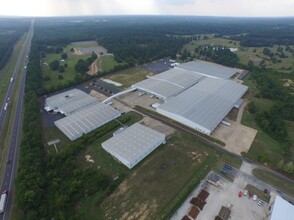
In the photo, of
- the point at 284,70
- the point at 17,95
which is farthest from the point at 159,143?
the point at 284,70

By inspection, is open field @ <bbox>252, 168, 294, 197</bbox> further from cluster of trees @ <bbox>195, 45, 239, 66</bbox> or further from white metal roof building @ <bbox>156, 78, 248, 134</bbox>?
cluster of trees @ <bbox>195, 45, 239, 66</bbox>

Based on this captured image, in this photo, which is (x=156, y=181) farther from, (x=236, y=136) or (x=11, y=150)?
(x=11, y=150)

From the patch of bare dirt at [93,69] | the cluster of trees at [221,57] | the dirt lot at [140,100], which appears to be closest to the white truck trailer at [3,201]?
the dirt lot at [140,100]

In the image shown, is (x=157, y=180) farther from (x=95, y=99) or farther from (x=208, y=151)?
(x=95, y=99)

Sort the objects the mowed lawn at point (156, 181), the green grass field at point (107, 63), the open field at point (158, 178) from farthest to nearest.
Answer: the green grass field at point (107, 63) < the open field at point (158, 178) < the mowed lawn at point (156, 181)

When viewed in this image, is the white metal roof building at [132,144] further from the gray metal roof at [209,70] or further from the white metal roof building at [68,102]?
the gray metal roof at [209,70]
